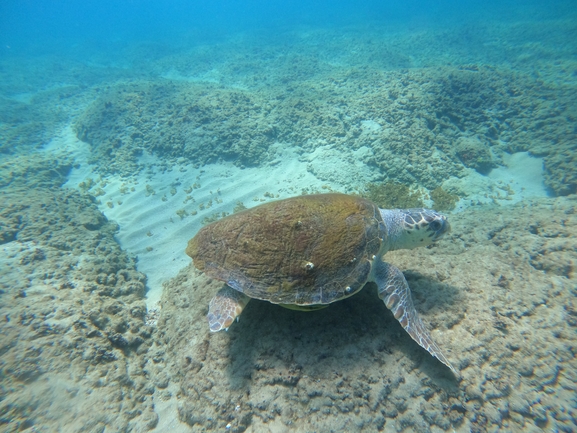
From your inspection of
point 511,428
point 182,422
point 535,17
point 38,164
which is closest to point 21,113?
point 38,164

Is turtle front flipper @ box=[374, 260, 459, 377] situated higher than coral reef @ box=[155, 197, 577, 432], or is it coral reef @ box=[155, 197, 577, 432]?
turtle front flipper @ box=[374, 260, 459, 377]

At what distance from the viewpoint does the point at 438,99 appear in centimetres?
893

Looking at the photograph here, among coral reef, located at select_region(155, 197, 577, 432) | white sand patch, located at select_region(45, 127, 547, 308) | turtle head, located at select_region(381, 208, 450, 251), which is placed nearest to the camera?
coral reef, located at select_region(155, 197, 577, 432)

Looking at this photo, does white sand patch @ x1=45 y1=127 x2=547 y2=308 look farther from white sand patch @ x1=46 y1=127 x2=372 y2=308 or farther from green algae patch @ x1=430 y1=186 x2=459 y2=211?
→ green algae patch @ x1=430 y1=186 x2=459 y2=211

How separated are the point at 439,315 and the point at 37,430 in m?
4.48

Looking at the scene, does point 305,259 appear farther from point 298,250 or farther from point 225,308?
point 225,308

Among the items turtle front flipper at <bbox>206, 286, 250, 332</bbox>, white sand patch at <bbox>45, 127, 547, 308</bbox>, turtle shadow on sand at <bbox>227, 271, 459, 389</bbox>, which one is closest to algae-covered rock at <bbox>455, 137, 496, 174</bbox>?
white sand patch at <bbox>45, 127, 547, 308</bbox>

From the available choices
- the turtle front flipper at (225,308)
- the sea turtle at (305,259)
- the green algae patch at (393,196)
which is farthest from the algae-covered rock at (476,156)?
the turtle front flipper at (225,308)

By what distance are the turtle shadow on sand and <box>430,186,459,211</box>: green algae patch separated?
161 inches

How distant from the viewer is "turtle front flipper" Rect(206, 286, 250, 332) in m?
2.75

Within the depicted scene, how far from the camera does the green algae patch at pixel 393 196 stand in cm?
659

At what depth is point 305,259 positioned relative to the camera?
2.78 metres

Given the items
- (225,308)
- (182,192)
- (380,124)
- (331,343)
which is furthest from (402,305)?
(380,124)

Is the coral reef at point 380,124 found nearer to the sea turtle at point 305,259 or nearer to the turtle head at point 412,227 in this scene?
the turtle head at point 412,227
